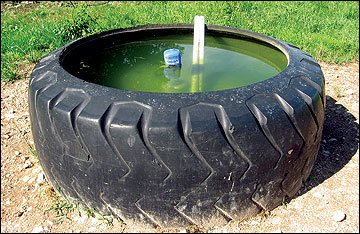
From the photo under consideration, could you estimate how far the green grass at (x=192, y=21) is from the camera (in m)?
3.77

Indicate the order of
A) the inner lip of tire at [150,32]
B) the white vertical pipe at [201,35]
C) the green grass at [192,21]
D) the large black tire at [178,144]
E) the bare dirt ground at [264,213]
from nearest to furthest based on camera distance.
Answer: the large black tire at [178,144]
the bare dirt ground at [264,213]
the white vertical pipe at [201,35]
the inner lip of tire at [150,32]
the green grass at [192,21]

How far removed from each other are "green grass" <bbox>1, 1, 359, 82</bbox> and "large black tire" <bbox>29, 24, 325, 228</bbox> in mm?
2166

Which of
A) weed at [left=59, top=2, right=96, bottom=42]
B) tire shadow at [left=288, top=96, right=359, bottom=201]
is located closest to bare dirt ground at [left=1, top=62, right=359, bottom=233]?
tire shadow at [left=288, top=96, right=359, bottom=201]

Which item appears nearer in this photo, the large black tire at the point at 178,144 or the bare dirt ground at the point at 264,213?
the large black tire at the point at 178,144

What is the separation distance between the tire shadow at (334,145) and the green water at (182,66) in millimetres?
646

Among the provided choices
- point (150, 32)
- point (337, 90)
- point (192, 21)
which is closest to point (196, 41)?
point (150, 32)

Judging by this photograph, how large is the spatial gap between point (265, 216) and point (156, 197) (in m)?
0.62

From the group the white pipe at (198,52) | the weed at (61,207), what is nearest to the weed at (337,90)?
the white pipe at (198,52)

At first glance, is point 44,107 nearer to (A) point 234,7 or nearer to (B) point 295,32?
(B) point 295,32

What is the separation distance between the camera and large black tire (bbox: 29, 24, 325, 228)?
135cm

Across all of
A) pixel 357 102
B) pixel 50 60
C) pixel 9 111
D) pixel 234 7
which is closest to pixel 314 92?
pixel 50 60

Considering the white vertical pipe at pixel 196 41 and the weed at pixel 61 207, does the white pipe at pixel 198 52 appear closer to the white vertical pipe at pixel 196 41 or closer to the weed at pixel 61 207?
the white vertical pipe at pixel 196 41

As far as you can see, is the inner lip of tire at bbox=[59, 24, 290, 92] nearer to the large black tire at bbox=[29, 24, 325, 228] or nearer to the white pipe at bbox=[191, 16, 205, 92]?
the white pipe at bbox=[191, 16, 205, 92]

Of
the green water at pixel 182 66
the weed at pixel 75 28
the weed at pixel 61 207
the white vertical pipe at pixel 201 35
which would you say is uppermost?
the white vertical pipe at pixel 201 35
